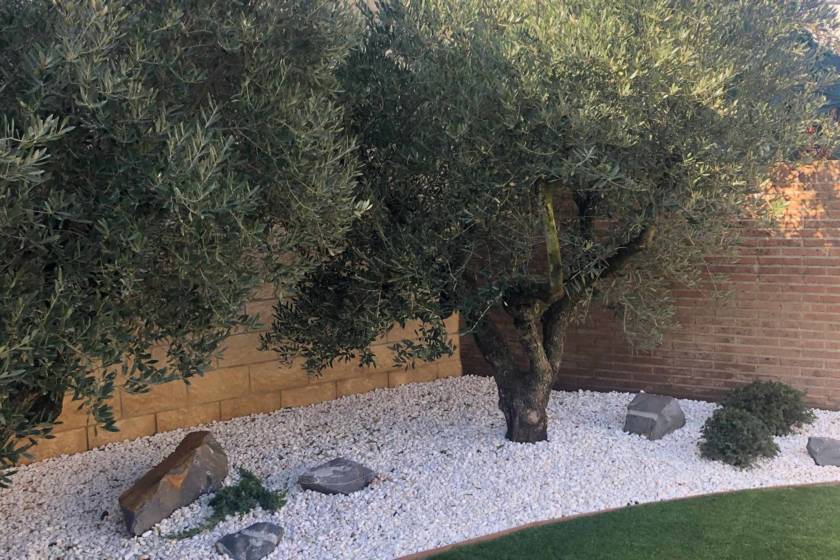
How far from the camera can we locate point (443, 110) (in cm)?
561

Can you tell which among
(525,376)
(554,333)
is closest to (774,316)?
(554,333)

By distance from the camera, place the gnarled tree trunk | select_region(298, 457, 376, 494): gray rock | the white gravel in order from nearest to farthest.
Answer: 1. the white gravel
2. select_region(298, 457, 376, 494): gray rock
3. the gnarled tree trunk

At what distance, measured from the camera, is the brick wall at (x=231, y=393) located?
7.42 metres

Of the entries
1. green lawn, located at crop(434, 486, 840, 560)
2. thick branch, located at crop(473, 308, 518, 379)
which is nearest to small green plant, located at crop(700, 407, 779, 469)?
green lawn, located at crop(434, 486, 840, 560)

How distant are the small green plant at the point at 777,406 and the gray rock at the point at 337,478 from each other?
12.1ft

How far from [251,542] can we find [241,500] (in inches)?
25.3

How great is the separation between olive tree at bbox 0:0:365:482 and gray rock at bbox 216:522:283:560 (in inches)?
56.7

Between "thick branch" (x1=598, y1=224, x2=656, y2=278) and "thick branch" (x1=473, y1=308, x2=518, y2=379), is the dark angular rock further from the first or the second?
"thick branch" (x1=598, y1=224, x2=656, y2=278)

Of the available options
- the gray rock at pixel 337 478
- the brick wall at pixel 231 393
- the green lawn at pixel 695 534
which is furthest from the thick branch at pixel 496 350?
the brick wall at pixel 231 393

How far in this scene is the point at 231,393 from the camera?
8531 mm

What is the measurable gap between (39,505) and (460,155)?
4.33 meters

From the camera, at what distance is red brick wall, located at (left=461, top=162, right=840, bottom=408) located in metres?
8.25

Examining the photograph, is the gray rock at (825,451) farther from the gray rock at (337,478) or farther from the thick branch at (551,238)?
the gray rock at (337,478)

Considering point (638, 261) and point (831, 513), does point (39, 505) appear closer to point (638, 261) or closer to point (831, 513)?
point (638, 261)
